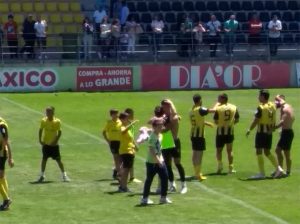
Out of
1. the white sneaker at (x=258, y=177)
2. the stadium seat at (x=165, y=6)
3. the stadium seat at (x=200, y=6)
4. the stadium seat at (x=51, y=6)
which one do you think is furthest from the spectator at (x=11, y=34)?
the white sneaker at (x=258, y=177)

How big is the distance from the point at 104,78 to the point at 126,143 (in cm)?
2355

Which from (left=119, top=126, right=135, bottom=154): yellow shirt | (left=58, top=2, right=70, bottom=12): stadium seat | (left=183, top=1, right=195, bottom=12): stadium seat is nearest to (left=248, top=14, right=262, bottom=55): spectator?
(left=183, top=1, right=195, bottom=12): stadium seat

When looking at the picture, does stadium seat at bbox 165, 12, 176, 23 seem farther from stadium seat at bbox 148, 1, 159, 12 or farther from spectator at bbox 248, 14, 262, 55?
spectator at bbox 248, 14, 262, 55

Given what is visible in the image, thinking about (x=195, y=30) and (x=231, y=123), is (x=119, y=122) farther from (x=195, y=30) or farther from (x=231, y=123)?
(x=195, y=30)

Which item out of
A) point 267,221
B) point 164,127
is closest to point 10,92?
point 164,127

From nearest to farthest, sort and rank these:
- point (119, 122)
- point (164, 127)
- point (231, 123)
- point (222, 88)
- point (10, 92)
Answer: point (164, 127) < point (119, 122) < point (231, 123) < point (10, 92) < point (222, 88)

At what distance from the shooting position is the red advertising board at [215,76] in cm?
4444

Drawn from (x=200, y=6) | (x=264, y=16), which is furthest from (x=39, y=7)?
(x=264, y=16)

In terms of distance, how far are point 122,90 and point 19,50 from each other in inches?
187

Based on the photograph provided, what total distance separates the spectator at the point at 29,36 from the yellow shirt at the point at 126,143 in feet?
75.9

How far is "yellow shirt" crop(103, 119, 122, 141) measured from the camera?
21.1 meters

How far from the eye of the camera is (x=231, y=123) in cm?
2261

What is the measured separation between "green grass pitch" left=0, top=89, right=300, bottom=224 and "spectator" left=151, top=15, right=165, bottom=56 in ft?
36.5

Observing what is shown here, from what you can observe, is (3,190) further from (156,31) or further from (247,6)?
(247,6)
